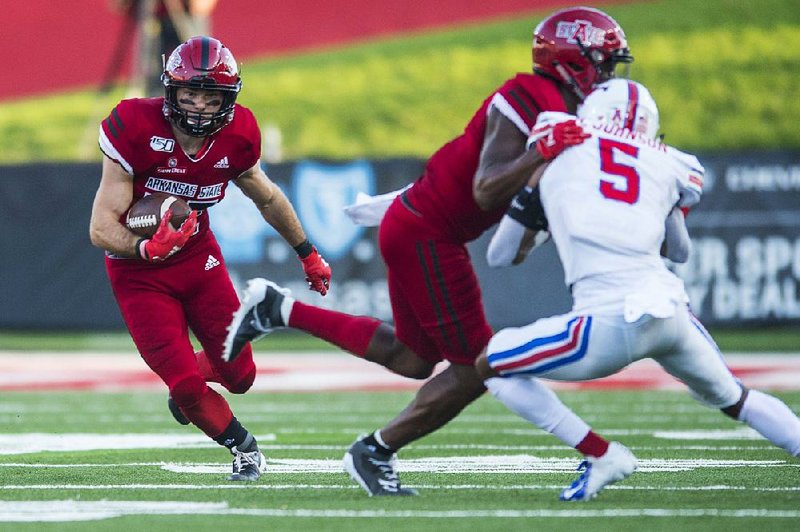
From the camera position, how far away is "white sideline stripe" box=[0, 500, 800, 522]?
458 cm

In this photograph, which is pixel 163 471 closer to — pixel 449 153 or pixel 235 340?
pixel 235 340

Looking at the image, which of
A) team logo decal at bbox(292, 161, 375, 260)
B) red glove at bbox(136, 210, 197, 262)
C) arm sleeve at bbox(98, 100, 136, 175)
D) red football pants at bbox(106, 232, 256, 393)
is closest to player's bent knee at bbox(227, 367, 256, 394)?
red football pants at bbox(106, 232, 256, 393)

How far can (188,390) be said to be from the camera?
566cm

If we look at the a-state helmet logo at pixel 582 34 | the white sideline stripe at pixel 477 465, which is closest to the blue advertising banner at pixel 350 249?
the white sideline stripe at pixel 477 465

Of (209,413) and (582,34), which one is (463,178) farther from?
(209,413)

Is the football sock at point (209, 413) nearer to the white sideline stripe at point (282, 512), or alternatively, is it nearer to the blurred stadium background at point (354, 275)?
the blurred stadium background at point (354, 275)

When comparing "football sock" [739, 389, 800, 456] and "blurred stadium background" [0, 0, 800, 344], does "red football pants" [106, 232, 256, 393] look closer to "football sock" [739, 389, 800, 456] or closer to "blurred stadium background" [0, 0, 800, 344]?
"football sock" [739, 389, 800, 456]

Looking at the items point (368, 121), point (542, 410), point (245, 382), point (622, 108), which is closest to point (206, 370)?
point (245, 382)

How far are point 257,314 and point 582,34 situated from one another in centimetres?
155

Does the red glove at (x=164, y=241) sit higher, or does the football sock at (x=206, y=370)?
the red glove at (x=164, y=241)

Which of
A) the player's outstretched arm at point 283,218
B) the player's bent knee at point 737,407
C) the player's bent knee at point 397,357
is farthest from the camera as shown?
the player's outstretched arm at point 283,218

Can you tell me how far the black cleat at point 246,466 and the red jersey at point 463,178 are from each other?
127 centimetres

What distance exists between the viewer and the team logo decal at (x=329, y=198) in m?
13.3

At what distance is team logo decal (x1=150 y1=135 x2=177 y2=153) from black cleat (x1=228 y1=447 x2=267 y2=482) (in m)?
1.21
